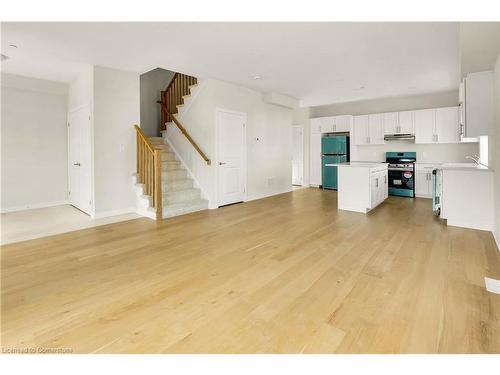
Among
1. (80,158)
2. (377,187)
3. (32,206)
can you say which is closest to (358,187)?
(377,187)

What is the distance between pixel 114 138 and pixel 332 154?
19.6 feet

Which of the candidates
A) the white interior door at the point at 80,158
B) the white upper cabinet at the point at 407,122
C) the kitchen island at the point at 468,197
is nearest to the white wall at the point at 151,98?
the white interior door at the point at 80,158

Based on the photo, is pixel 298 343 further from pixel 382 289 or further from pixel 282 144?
pixel 282 144

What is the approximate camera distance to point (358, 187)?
5453mm

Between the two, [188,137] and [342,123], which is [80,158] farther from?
[342,123]

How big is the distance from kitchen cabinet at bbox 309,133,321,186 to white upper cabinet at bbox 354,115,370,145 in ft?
3.88

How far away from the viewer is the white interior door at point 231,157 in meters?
6.02

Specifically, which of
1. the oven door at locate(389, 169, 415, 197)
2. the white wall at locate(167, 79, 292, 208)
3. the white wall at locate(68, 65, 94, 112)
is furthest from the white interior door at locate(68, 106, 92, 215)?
the oven door at locate(389, 169, 415, 197)

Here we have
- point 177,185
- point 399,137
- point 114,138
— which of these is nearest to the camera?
point 114,138

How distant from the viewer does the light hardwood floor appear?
67.2 inches

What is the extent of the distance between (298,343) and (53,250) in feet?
10.2

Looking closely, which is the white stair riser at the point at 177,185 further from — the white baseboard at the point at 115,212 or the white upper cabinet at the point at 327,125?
the white upper cabinet at the point at 327,125

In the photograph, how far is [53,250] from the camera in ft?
11.0
